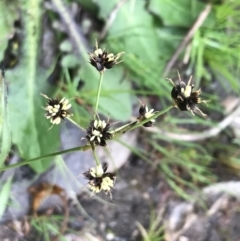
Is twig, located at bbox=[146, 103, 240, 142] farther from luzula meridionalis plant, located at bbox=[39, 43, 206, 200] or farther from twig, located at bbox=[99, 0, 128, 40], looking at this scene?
luzula meridionalis plant, located at bbox=[39, 43, 206, 200]

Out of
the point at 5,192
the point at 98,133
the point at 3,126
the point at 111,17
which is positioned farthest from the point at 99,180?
the point at 111,17

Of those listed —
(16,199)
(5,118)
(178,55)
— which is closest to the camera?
(5,118)

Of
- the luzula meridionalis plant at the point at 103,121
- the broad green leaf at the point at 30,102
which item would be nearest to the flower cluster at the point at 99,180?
the luzula meridionalis plant at the point at 103,121

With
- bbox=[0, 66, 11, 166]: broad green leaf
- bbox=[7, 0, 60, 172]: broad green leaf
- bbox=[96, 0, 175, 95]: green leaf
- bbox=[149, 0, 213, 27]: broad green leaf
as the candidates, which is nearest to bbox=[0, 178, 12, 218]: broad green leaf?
bbox=[7, 0, 60, 172]: broad green leaf

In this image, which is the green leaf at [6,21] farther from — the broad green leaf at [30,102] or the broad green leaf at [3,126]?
the broad green leaf at [3,126]

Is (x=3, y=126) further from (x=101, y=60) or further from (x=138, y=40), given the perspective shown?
(x=138, y=40)

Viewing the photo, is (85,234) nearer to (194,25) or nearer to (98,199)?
(98,199)

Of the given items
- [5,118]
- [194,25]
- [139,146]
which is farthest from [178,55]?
[5,118]

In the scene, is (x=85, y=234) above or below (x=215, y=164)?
below
